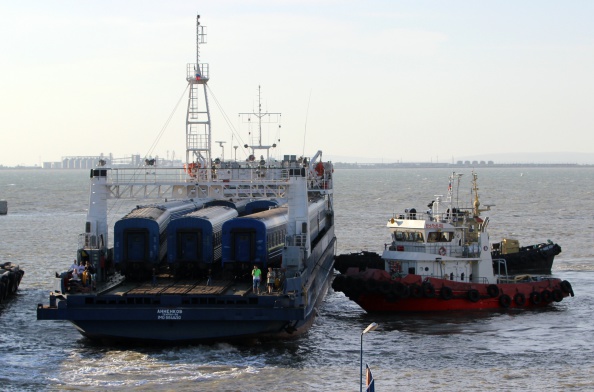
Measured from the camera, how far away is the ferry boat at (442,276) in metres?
38.1

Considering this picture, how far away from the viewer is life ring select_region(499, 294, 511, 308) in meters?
39.2

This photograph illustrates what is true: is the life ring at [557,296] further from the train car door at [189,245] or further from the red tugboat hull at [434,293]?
the train car door at [189,245]

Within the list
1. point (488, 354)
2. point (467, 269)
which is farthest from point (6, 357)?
point (467, 269)

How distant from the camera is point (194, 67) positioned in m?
45.1

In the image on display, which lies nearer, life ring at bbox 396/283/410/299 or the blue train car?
the blue train car

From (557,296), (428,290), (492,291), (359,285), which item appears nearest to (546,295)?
(557,296)

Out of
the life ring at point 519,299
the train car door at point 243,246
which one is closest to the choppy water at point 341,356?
the life ring at point 519,299

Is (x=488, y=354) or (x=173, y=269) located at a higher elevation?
(x=173, y=269)

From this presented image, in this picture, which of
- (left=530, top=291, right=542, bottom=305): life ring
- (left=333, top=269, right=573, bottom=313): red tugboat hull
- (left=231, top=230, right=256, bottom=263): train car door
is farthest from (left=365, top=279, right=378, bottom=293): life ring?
(left=530, top=291, right=542, bottom=305): life ring

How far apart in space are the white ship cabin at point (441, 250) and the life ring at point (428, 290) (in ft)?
4.99

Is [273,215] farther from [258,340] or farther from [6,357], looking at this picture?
[6,357]

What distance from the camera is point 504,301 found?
3919 cm

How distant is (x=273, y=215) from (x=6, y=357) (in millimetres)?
12015

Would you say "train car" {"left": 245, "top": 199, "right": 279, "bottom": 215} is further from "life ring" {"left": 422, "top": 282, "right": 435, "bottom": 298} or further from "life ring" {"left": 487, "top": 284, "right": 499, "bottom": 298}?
"life ring" {"left": 487, "top": 284, "right": 499, "bottom": 298}
